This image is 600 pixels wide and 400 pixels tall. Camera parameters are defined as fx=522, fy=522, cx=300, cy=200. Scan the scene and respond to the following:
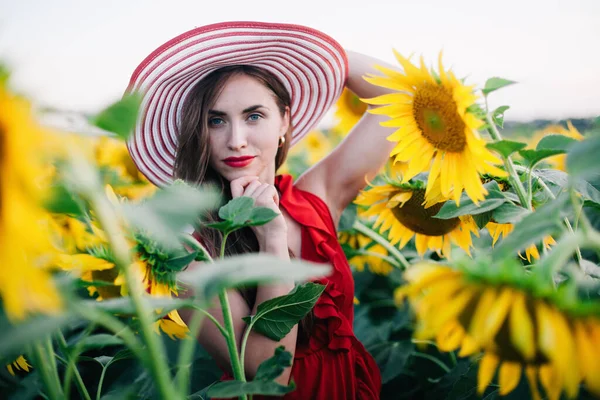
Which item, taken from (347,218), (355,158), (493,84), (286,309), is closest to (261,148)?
(355,158)

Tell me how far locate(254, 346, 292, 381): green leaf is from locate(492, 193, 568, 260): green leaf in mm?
317

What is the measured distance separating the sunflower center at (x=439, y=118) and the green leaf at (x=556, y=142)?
0.57 ft

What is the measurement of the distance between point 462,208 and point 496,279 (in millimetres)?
428

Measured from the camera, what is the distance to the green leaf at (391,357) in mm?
1454

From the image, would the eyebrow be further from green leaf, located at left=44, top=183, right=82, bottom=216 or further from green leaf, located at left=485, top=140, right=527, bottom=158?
green leaf, located at left=44, top=183, right=82, bottom=216

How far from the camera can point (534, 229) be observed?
54cm

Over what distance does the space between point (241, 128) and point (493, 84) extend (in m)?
0.62

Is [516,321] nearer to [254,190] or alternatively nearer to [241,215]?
[241,215]

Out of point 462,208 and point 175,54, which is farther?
point 175,54

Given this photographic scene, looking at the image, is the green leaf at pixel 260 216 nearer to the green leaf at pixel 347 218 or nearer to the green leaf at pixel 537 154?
the green leaf at pixel 537 154

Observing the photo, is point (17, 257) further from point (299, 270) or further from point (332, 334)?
point (332, 334)

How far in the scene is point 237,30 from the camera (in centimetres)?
118

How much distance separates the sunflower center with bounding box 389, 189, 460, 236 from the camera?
49.5 inches

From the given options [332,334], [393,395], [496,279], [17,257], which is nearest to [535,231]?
[496,279]
